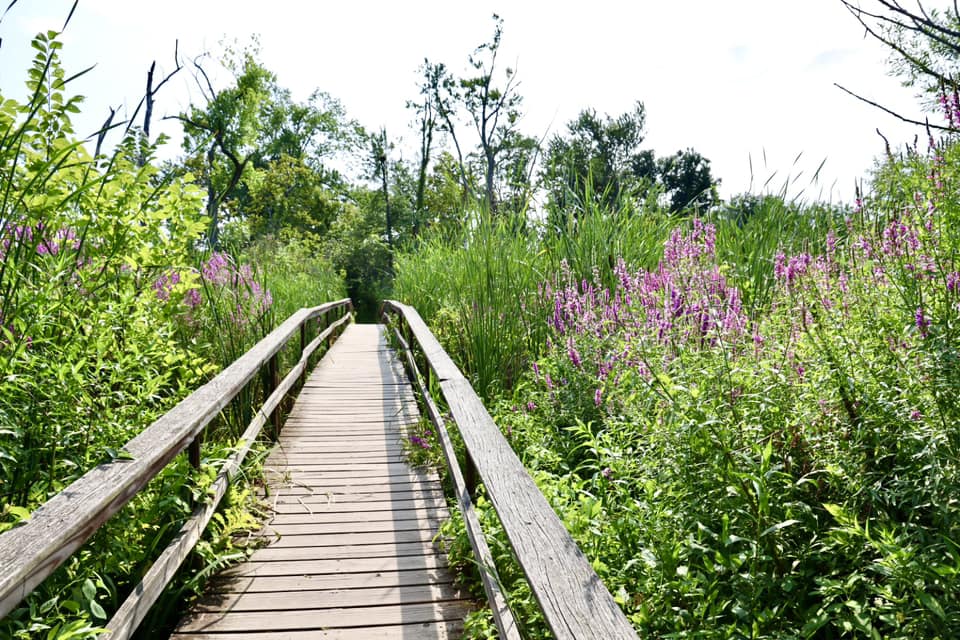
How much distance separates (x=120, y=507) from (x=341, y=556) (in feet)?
4.59

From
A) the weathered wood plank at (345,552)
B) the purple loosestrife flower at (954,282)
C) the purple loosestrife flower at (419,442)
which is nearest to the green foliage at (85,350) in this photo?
the weathered wood plank at (345,552)

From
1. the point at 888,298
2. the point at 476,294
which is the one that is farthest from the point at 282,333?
the point at 888,298

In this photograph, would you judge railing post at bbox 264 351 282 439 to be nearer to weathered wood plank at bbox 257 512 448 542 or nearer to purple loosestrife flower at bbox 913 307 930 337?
weathered wood plank at bbox 257 512 448 542

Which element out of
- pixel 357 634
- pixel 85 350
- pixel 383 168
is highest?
pixel 383 168

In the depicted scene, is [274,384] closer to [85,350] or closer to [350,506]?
[350,506]

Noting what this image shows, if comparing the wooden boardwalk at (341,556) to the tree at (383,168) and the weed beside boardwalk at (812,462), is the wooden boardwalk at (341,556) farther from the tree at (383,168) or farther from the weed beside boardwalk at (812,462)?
the tree at (383,168)

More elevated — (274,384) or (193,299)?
(193,299)

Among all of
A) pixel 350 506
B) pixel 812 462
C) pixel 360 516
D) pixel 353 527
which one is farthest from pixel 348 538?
pixel 812 462

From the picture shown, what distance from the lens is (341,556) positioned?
2.90m

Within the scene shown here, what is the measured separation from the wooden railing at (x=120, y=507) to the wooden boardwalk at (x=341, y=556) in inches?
15.1

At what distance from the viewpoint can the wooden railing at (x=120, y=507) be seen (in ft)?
3.97

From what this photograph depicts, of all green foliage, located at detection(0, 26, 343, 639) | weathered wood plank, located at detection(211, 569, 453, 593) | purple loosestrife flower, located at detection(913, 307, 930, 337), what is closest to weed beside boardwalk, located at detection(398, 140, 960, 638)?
purple loosestrife flower, located at detection(913, 307, 930, 337)

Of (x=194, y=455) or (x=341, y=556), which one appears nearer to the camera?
(x=194, y=455)

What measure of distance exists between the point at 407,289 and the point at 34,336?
27.3ft
